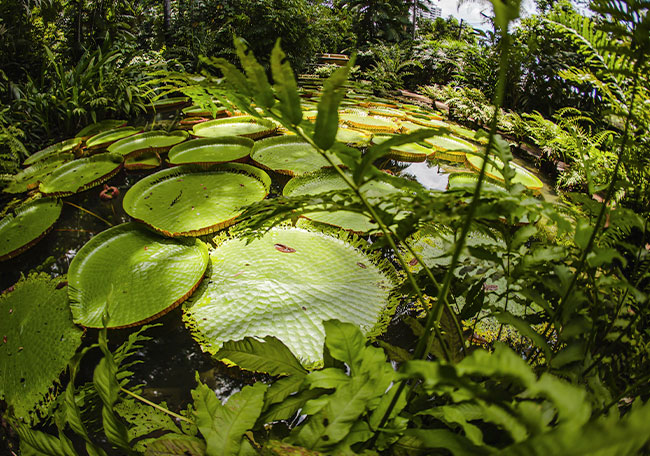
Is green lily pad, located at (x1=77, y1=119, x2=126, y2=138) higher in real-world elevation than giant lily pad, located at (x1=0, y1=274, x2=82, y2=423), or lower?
higher

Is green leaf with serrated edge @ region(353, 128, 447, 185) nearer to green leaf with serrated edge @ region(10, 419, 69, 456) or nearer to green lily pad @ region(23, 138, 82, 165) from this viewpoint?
green leaf with serrated edge @ region(10, 419, 69, 456)

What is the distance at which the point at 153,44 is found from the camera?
16.9ft

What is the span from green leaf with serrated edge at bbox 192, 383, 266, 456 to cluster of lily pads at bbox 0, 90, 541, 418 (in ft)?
1.27

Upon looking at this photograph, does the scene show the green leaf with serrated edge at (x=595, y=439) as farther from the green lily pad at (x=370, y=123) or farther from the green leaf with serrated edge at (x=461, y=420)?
the green lily pad at (x=370, y=123)

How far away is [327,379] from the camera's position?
1.43ft

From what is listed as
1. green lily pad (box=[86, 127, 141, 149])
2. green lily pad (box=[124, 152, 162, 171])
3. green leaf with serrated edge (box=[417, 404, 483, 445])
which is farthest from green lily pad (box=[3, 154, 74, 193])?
green leaf with serrated edge (box=[417, 404, 483, 445])

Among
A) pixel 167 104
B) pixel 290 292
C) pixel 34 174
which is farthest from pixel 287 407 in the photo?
pixel 167 104

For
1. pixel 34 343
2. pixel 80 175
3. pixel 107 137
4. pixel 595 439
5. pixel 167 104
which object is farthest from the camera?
pixel 167 104

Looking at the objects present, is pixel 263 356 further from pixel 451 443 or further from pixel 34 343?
pixel 34 343

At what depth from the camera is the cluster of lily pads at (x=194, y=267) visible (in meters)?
0.95

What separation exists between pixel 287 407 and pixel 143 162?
6.51 feet

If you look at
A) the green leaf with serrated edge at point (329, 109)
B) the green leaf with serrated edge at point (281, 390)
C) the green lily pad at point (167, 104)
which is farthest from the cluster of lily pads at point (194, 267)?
the green lily pad at point (167, 104)

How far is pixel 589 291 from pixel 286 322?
761mm

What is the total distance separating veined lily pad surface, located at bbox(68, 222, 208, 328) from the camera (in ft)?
3.21
